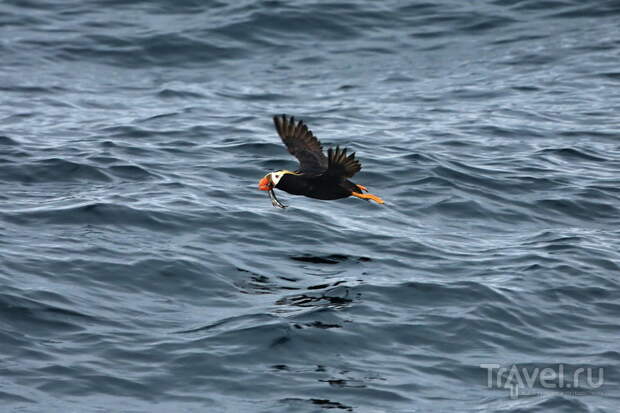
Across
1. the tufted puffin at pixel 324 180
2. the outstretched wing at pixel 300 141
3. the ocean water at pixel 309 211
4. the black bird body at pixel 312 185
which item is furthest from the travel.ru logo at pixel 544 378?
the outstretched wing at pixel 300 141

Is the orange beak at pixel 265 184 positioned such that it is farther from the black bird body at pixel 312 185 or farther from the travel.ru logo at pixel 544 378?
the travel.ru logo at pixel 544 378

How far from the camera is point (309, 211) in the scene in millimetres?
12945

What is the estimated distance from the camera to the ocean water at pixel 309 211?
855 cm

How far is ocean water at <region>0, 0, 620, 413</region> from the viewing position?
855 cm

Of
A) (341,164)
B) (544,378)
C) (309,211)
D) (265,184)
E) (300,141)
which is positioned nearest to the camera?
(544,378)

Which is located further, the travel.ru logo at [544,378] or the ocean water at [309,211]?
the ocean water at [309,211]

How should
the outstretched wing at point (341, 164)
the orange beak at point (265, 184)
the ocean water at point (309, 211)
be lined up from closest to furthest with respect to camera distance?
1. the ocean water at point (309, 211)
2. the outstretched wing at point (341, 164)
3. the orange beak at point (265, 184)

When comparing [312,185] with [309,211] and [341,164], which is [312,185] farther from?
[309,211]

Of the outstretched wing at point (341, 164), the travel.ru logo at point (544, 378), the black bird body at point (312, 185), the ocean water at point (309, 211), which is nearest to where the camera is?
the travel.ru logo at point (544, 378)

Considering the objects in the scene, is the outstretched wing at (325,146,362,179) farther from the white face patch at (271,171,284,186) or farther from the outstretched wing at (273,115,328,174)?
the outstretched wing at (273,115,328,174)

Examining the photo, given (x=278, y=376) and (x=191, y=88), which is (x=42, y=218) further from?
(x=191, y=88)

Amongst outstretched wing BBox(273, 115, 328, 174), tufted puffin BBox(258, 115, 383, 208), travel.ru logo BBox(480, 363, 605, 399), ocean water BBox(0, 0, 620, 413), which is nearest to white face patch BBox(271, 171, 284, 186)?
tufted puffin BBox(258, 115, 383, 208)

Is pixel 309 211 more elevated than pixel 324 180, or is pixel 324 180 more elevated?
pixel 324 180

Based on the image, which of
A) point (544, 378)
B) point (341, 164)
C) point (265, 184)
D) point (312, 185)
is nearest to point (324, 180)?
point (312, 185)
